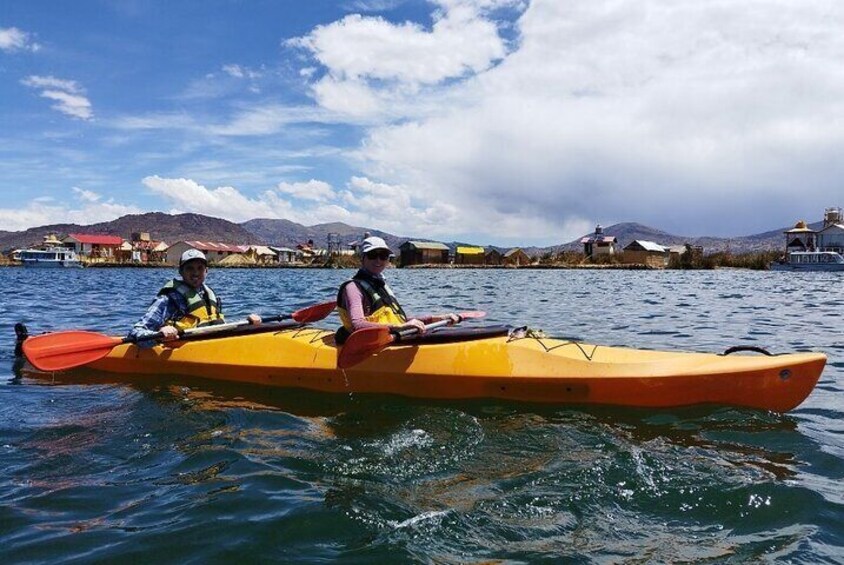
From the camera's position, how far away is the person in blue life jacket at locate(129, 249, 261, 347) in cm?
832

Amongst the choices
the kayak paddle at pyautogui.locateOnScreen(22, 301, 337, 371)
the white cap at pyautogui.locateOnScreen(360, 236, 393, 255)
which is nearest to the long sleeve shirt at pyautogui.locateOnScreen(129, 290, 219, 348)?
the kayak paddle at pyautogui.locateOnScreen(22, 301, 337, 371)

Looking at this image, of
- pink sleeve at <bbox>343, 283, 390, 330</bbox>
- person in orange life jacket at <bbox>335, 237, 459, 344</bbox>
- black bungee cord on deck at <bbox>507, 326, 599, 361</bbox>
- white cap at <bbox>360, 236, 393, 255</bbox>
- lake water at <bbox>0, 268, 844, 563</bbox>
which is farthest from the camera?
white cap at <bbox>360, 236, 393, 255</bbox>

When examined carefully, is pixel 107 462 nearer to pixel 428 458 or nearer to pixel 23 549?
pixel 23 549

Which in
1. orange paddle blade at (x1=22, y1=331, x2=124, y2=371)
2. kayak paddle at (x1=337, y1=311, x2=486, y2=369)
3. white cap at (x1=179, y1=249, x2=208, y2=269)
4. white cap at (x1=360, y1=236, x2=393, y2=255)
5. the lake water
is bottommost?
the lake water

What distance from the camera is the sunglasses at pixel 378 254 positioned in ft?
23.5

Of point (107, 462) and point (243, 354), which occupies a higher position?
point (243, 354)

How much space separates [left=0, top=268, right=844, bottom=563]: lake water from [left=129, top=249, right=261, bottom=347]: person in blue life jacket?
0.88 meters

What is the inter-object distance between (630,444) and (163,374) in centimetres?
615

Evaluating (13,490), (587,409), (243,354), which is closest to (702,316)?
(587,409)

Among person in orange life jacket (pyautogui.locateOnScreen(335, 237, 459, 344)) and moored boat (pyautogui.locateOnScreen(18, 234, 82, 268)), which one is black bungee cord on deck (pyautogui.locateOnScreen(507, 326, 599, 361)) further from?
moored boat (pyautogui.locateOnScreen(18, 234, 82, 268))

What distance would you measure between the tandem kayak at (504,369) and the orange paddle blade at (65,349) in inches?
22.7

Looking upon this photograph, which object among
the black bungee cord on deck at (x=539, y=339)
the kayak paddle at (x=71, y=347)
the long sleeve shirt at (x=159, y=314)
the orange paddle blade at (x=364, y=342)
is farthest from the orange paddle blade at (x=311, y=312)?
the black bungee cord on deck at (x=539, y=339)

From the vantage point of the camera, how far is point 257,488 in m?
4.62

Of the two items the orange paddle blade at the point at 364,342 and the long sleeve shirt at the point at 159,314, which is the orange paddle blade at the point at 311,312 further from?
the orange paddle blade at the point at 364,342
